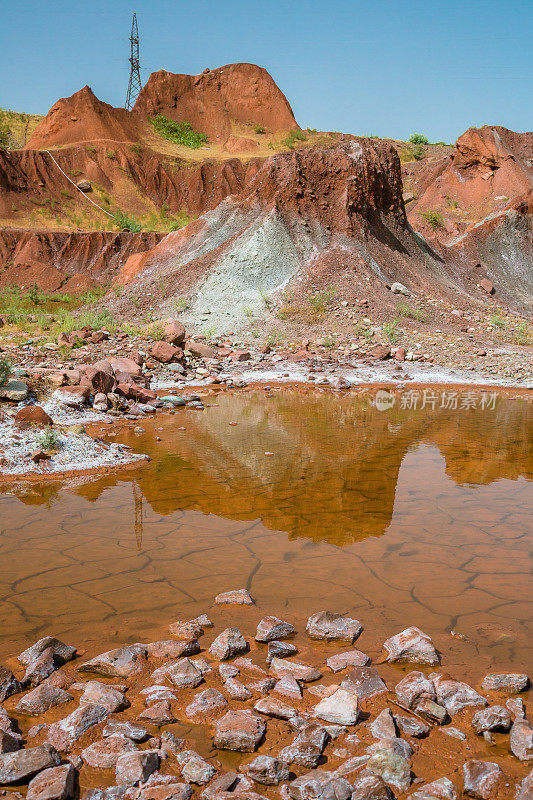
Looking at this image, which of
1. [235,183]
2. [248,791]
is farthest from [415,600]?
[235,183]

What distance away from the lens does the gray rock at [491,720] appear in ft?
7.70

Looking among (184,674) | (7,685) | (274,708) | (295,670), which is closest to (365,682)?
(295,670)

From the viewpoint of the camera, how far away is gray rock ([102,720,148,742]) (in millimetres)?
2285

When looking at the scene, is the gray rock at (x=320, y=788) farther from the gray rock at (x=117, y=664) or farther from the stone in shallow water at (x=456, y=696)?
the gray rock at (x=117, y=664)

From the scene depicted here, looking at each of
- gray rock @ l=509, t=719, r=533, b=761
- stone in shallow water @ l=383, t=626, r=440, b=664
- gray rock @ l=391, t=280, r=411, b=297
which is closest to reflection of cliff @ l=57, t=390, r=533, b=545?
stone in shallow water @ l=383, t=626, r=440, b=664

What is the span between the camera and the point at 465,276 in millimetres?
23172

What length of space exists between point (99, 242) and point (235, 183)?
13.1 m

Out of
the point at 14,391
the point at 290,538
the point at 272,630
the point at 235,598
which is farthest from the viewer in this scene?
the point at 14,391

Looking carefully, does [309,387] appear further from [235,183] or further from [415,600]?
[235,183]

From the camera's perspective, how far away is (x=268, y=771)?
2.09m

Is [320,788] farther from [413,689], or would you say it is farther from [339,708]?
[413,689]

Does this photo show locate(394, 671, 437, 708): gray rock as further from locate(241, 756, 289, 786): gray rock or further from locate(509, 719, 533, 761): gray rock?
locate(241, 756, 289, 786): gray rock

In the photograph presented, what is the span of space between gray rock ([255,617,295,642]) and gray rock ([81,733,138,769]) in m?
0.96

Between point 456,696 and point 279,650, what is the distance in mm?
866
